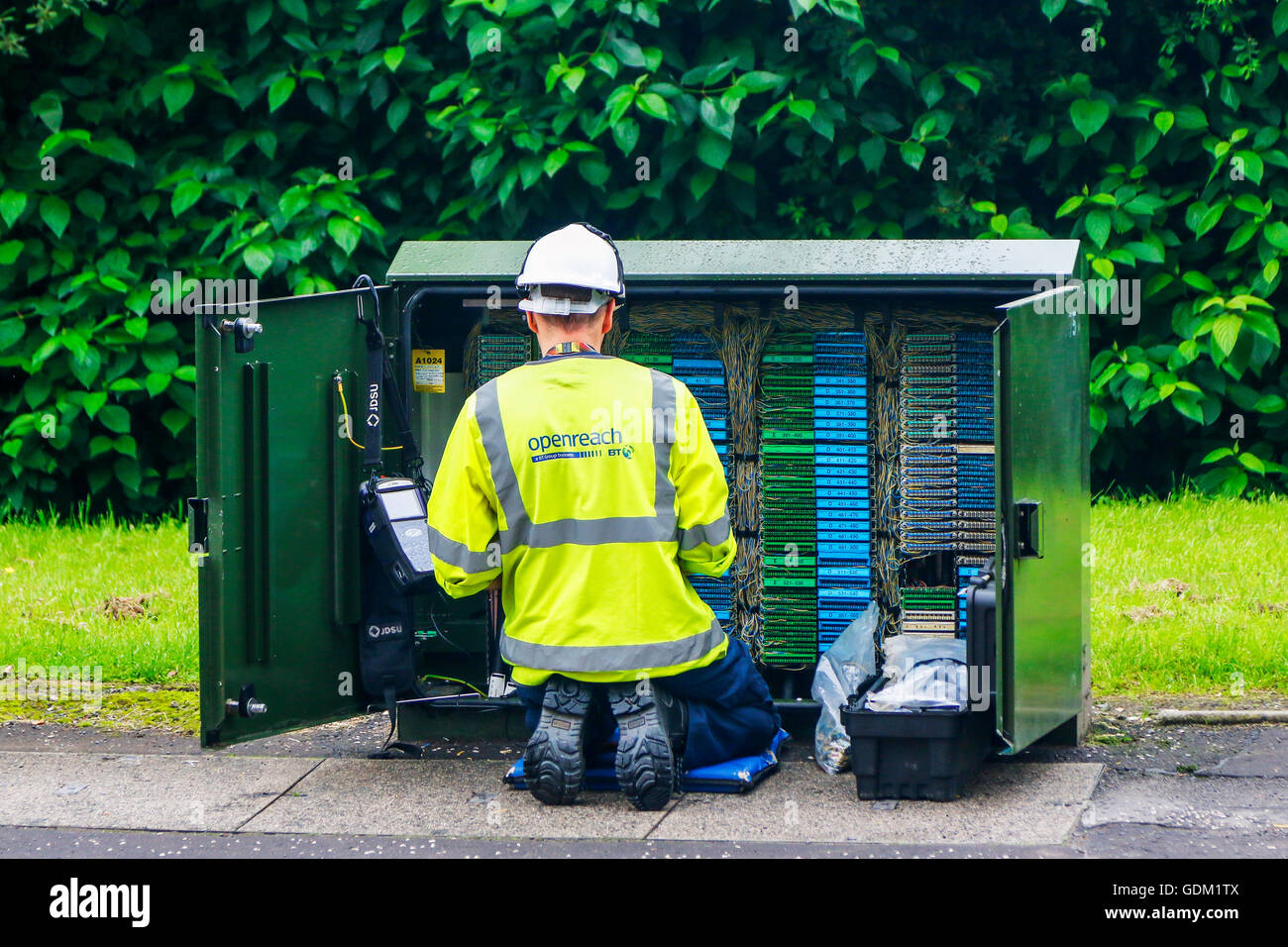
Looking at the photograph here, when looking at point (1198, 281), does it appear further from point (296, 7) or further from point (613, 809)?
point (613, 809)

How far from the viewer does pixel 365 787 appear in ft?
17.0

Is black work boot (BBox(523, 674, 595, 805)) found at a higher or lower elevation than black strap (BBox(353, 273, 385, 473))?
lower

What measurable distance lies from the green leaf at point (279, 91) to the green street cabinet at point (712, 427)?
3.97 m

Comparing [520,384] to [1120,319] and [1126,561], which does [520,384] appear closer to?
[1126,561]

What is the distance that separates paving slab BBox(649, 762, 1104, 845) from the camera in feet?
14.9

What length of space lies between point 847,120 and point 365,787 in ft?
19.3

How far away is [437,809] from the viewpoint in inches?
193

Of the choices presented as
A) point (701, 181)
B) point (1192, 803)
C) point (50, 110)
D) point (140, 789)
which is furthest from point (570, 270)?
point (50, 110)

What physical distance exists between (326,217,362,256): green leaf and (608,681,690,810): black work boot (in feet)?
16.6

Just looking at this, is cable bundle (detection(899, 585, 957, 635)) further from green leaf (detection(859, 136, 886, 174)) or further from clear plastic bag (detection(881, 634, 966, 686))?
green leaf (detection(859, 136, 886, 174))

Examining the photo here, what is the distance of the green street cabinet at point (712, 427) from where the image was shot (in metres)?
4.83

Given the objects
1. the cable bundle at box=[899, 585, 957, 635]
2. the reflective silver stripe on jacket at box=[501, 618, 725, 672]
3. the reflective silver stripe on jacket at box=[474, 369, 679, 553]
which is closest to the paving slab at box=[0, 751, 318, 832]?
the reflective silver stripe on jacket at box=[501, 618, 725, 672]

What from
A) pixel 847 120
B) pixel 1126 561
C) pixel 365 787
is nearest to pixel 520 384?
pixel 365 787
